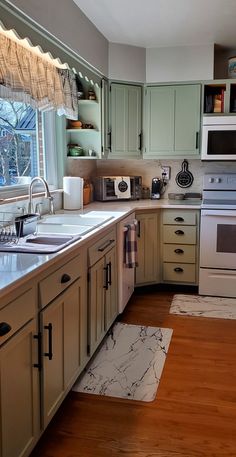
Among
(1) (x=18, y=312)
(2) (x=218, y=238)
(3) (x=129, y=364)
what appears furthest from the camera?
(2) (x=218, y=238)

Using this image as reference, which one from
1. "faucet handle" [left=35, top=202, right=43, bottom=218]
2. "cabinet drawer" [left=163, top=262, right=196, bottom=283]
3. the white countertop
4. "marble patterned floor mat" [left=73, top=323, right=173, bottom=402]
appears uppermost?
"faucet handle" [left=35, top=202, right=43, bottom=218]

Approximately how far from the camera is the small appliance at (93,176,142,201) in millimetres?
4156

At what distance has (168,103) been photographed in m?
4.10

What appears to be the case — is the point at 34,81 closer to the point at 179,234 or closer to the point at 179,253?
the point at 179,234

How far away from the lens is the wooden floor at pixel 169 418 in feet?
6.31

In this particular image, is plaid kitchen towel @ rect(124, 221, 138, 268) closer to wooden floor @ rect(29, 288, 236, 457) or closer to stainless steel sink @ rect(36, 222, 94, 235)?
stainless steel sink @ rect(36, 222, 94, 235)

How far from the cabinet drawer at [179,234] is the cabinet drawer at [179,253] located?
0.16ft

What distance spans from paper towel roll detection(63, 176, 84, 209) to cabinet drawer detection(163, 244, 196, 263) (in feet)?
3.35

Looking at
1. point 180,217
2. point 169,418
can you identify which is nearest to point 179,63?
point 180,217

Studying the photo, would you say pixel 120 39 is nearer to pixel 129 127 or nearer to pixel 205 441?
pixel 129 127

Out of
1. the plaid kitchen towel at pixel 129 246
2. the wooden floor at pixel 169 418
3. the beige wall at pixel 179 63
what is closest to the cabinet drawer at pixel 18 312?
the wooden floor at pixel 169 418

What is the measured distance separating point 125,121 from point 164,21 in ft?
3.36

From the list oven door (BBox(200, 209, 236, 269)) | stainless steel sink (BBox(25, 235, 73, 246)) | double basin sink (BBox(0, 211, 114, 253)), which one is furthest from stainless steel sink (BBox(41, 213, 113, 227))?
oven door (BBox(200, 209, 236, 269))

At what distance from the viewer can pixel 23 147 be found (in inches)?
125
